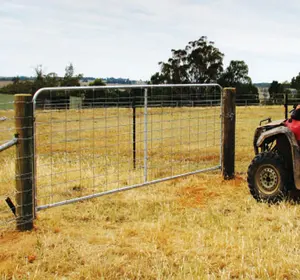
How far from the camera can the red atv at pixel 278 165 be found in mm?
6316

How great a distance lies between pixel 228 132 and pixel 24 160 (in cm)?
419

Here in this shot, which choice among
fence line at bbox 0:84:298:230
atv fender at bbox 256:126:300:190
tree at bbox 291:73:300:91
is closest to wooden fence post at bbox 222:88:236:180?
fence line at bbox 0:84:298:230

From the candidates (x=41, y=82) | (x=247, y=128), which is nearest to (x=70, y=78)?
(x=41, y=82)

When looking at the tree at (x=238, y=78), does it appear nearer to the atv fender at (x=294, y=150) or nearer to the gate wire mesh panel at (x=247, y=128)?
the gate wire mesh panel at (x=247, y=128)

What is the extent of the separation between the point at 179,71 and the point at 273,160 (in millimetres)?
53829

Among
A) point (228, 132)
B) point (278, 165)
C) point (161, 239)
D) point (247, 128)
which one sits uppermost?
point (228, 132)

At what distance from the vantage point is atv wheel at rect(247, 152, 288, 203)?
6500 mm

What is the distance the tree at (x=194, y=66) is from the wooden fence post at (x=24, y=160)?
177 feet

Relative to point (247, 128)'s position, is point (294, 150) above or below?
above

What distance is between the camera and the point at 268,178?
263 inches

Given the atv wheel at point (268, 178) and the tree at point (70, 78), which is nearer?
the atv wheel at point (268, 178)

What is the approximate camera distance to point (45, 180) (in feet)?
26.6

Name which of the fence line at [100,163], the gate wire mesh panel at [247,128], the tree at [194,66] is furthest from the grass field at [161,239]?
the tree at [194,66]

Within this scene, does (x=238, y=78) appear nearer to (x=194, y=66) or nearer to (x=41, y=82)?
(x=194, y=66)
